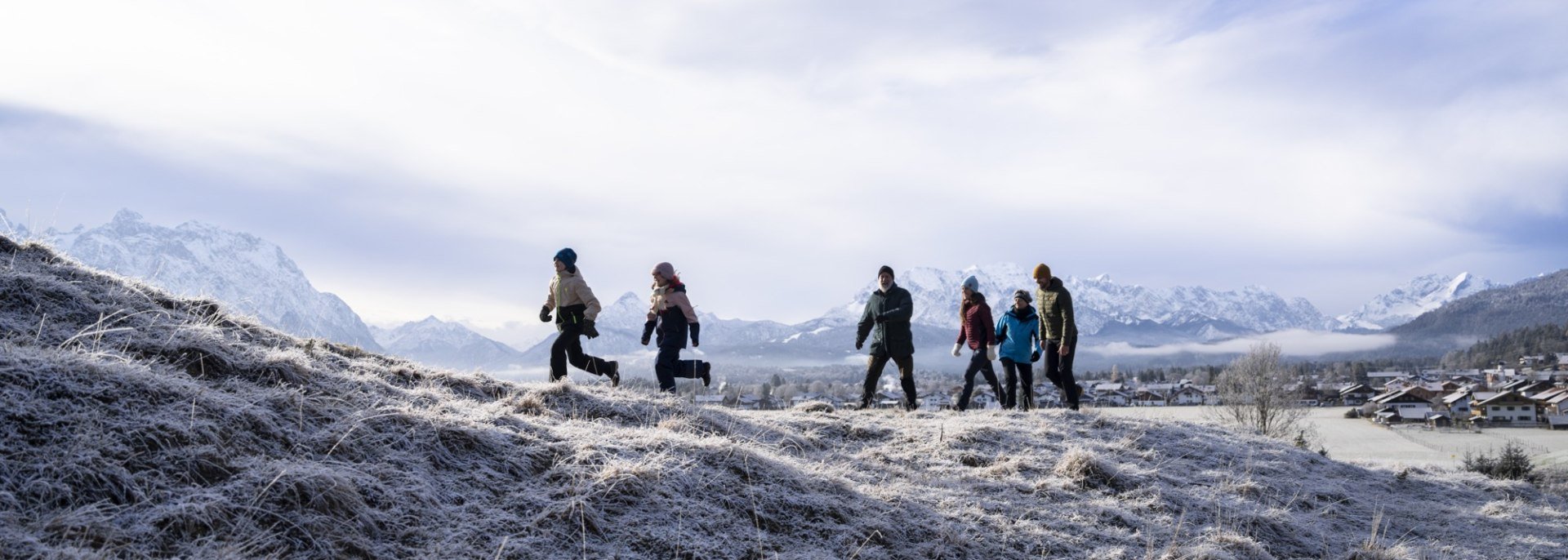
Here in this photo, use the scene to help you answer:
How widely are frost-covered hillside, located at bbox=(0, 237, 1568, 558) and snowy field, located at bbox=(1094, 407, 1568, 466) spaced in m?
49.7

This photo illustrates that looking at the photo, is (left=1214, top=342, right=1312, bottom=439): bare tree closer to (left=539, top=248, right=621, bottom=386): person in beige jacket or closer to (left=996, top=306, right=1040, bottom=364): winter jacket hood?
(left=996, top=306, right=1040, bottom=364): winter jacket hood

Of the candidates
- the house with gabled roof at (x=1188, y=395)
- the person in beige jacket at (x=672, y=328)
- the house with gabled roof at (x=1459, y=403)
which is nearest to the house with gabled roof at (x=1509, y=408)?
the house with gabled roof at (x=1459, y=403)

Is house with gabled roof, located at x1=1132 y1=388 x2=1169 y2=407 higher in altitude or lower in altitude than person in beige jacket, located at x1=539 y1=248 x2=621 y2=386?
lower

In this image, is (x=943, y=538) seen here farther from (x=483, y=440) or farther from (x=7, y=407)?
(x=7, y=407)

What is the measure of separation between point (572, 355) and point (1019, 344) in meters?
7.26

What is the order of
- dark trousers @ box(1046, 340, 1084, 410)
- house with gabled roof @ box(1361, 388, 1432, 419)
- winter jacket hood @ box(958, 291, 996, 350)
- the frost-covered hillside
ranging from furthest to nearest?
house with gabled roof @ box(1361, 388, 1432, 419), winter jacket hood @ box(958, 291, 996, 350), dark trousers @ box(1046, 340, 1084, 410), the frost-covered hillside

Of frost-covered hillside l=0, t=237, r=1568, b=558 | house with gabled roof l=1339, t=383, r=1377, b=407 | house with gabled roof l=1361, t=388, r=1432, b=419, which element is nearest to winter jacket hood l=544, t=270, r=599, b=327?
frost-covered hillside l=0, t=237, r=1568, b=558

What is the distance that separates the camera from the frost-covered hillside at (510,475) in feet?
14.2

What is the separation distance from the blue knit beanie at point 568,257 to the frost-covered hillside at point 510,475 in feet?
9.10

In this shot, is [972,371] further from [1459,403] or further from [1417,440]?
[1459,403]

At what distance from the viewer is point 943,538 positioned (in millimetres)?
6012

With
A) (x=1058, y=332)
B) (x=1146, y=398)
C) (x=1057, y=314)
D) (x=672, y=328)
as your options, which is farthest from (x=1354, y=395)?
(x=672, y=328)

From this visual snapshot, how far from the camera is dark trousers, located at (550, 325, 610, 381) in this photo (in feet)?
39.2

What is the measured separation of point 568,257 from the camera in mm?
12242
